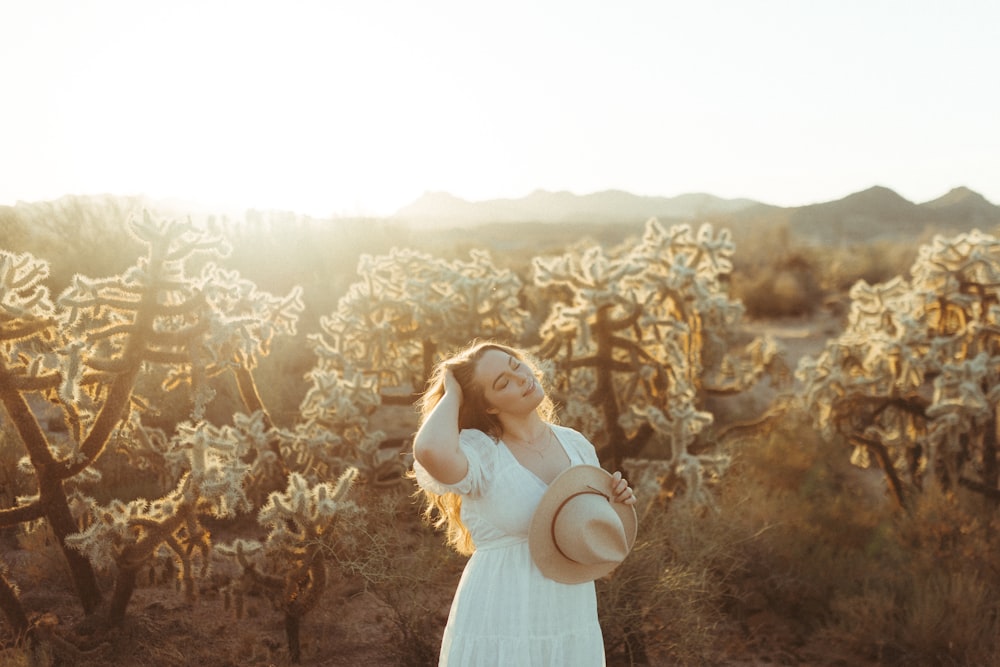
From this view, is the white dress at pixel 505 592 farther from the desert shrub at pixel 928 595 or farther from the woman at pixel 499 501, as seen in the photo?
the desert shrub at pixel 928 595

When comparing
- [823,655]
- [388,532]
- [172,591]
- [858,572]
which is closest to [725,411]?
[858,572]

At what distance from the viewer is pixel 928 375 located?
27.2 feet

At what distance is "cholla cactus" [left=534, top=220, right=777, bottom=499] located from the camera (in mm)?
6688

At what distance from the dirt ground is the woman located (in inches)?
102

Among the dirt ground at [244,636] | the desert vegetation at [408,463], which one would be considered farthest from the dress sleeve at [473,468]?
the dirt ground at [244,636]

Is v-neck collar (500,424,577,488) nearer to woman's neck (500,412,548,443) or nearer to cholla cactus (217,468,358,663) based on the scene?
woman's neck (500,412,548,443)

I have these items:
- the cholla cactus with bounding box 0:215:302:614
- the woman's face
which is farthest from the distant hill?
the woman's face

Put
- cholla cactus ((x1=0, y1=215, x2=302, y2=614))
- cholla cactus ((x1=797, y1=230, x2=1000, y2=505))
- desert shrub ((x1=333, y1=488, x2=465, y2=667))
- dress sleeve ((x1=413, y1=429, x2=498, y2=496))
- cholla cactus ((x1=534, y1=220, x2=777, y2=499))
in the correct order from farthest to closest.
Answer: cholla cactus ((x1=797, y1=230, x2=1000, y2=505))
cholla cactus ((x1=534, y1=220, x2=777, y2=499))
desert shrub ((x1=333, y1=488, x2=465, y2=667))
cholla cactus ((x1=0, y1=215, x2=302, y2=614))
dress sleeve ((x1=413, y1=429, x2=498, y2=496))

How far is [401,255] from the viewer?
325 inches

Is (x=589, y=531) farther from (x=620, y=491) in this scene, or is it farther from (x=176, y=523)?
(x=176, y=523)

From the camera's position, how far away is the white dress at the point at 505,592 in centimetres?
267

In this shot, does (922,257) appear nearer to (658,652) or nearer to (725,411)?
(725,411)

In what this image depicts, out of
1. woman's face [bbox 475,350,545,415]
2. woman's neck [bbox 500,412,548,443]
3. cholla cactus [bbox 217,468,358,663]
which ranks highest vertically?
woman's face [bbox 475,350,545,415]

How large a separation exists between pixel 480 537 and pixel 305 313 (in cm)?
1104
